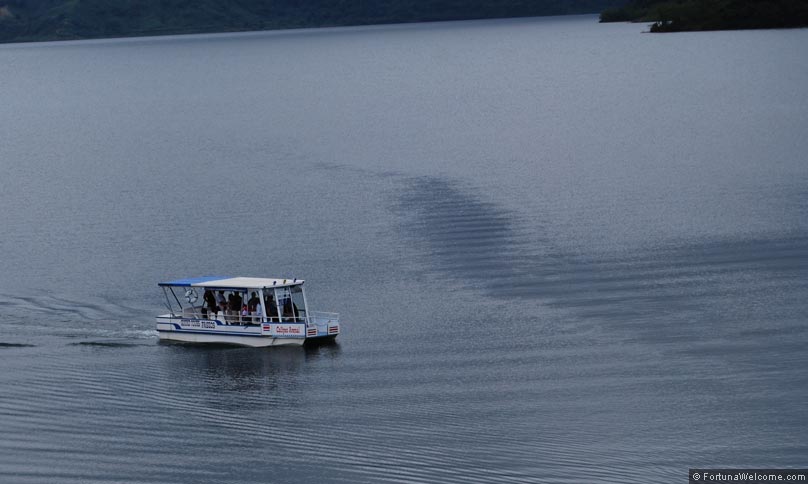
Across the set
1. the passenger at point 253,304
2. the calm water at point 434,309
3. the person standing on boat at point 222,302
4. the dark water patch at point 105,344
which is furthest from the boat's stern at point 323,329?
the dark water patch at point 105,344

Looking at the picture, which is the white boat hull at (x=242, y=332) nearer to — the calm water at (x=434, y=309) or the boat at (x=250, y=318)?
the boat at (x=250, y=318)

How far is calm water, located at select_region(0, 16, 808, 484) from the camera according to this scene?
129ft

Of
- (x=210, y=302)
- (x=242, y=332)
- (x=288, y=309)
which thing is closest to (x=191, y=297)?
(x=210, y=302)

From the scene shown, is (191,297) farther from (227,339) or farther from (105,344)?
(105,344)

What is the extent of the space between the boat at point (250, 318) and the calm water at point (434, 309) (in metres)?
0.96

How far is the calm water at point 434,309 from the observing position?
129 ft

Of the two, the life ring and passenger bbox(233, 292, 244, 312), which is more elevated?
the life ring

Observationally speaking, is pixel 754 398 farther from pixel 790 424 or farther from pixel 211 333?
pixel 211 333

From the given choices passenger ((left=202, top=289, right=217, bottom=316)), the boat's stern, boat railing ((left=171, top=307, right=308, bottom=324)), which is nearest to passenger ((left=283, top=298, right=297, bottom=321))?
boat railing ((left=171, top=307, right=308, bottom=324))

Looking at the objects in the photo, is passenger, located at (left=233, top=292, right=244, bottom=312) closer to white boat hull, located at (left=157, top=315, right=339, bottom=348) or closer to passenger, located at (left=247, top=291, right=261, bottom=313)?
passenger, located at (left=247, top=291, right=261, bottom=313)

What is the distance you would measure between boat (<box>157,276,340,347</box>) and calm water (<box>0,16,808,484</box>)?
96 cm

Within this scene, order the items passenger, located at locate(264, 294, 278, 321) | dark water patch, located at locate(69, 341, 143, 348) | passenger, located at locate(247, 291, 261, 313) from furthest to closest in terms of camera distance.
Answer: passenger, located at locate(247, 291, 261, 313)
passenger, located at locate(264, 294, 278, 321)
dark water patch, located at locate(69, 341, 143, 348)

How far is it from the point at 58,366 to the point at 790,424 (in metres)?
28.4

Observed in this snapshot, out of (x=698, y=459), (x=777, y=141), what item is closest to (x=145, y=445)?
(x=698, y=459)
